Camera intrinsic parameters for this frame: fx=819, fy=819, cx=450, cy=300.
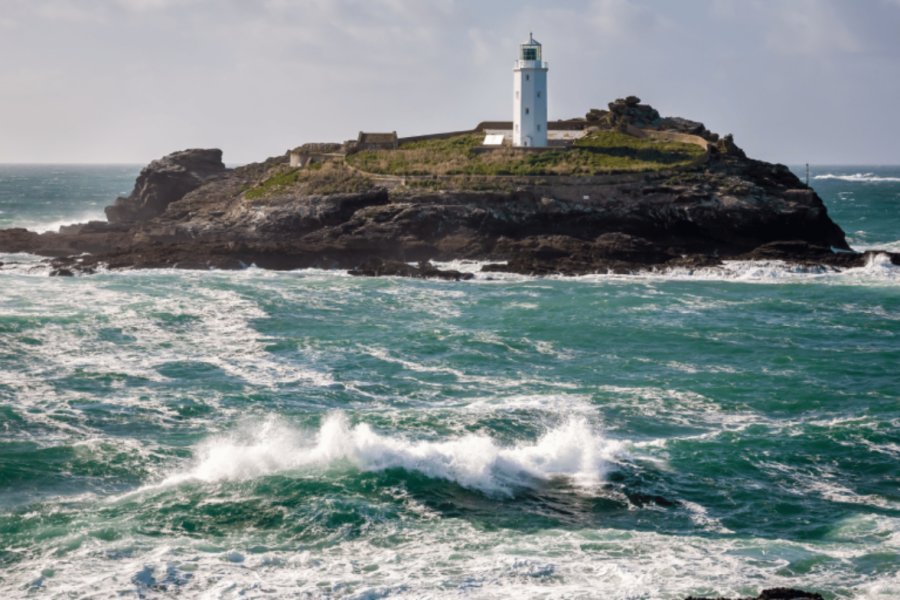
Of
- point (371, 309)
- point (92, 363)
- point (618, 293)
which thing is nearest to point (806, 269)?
point (618, 293)

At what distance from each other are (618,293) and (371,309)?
11.4 metres

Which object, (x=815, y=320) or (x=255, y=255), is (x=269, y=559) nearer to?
(x=815, y=320)

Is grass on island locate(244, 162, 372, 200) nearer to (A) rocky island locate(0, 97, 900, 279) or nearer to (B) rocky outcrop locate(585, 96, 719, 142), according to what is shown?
(A) rocky island locate(0, 97, 900, 279)

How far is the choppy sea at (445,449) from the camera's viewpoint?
1350cm

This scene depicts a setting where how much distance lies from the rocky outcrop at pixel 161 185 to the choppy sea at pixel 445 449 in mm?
33336

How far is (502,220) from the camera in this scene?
48.2 meters

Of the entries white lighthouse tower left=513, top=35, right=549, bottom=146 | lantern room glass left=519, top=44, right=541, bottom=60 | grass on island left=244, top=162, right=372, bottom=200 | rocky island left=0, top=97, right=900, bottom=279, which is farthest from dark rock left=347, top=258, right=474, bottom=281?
lantern room glass left=519, top=44, right=541, bottom=60

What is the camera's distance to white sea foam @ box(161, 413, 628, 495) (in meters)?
17.2

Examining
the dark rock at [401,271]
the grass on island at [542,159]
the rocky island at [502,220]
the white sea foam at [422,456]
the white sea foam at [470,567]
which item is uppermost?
the grass on island at [542,159]

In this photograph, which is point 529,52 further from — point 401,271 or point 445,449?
point 445,449

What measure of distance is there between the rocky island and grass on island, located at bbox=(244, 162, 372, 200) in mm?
153

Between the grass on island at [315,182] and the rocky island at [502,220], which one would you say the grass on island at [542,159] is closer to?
the rocky island at [502,220]

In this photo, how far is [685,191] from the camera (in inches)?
1906

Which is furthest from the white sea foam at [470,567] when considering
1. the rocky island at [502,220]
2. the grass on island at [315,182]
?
the grass on island at [315,182]
